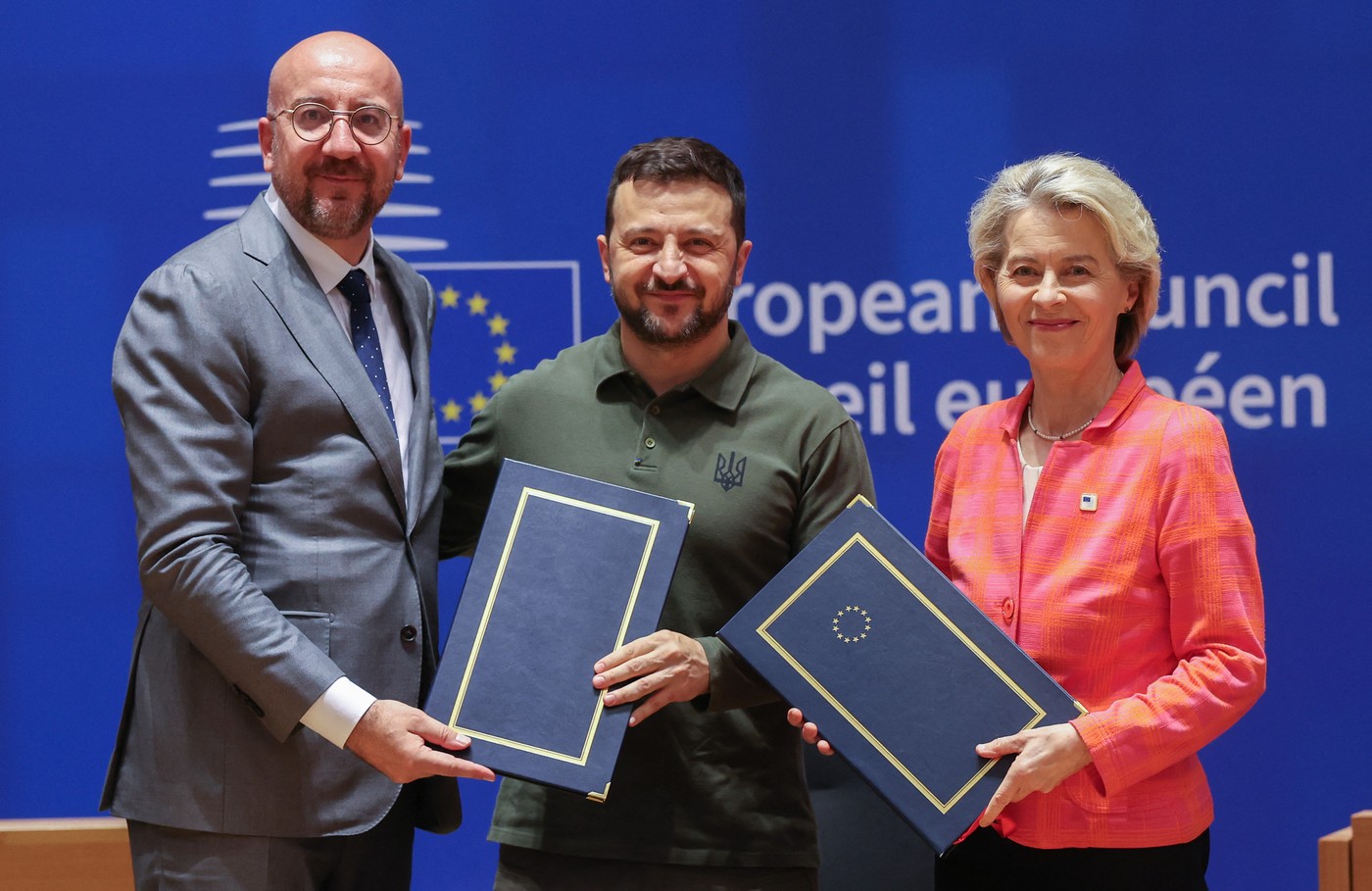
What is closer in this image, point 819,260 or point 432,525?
point 432,525

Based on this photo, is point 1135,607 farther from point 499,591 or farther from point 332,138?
point 332,138

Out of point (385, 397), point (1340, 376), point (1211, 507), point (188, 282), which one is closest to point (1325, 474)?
point (1340, 376)

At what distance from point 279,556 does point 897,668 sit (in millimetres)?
918

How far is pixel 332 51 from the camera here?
2.26 metres

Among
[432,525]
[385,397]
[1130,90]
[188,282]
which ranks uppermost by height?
[1130,90]

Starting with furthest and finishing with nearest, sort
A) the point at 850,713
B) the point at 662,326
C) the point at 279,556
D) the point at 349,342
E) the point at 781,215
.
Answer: the point at 781,215
the point at 662,326
the point at 349,342
the point at 279,556
the point at 850,713

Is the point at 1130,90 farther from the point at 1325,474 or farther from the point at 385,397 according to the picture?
the point at 385,397

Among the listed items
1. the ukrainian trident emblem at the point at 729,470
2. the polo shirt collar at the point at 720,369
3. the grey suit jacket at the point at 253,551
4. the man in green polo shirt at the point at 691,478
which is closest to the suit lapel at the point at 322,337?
the grey suit jacket at the point at 253,551

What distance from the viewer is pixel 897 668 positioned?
1.99 metres

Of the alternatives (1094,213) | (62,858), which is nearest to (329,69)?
(1094,213)

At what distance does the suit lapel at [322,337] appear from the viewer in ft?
6.96

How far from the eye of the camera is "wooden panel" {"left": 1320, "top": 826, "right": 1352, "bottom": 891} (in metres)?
2.08

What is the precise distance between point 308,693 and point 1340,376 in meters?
2.43

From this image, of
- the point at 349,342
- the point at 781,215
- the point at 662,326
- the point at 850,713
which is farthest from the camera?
the point at 781,215
